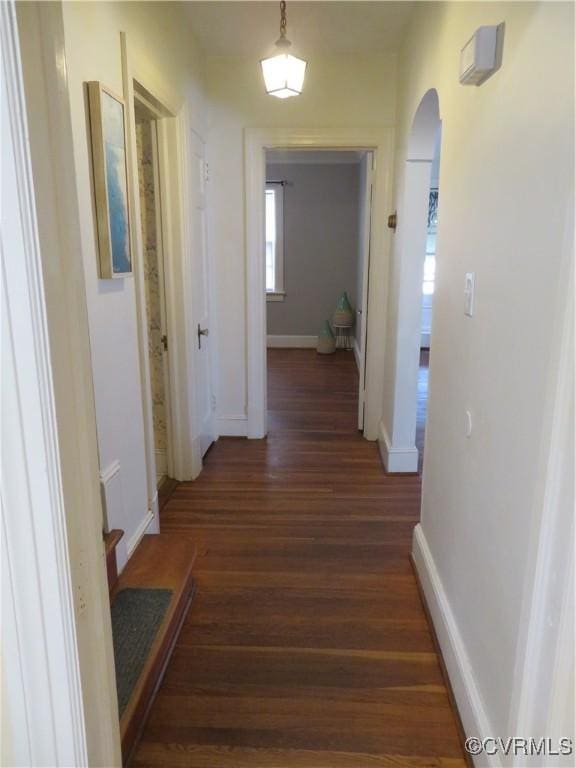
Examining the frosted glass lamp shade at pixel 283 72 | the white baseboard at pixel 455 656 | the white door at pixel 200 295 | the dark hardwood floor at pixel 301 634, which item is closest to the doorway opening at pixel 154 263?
the white door at pixel 200 295

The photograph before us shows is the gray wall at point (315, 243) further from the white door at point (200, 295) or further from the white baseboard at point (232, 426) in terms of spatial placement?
the white door at point (200, 295)

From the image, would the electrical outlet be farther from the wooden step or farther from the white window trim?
the white window trim

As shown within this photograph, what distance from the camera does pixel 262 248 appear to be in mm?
3764

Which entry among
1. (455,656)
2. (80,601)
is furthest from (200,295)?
(80,601)

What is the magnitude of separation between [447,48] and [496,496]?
1.66 meters

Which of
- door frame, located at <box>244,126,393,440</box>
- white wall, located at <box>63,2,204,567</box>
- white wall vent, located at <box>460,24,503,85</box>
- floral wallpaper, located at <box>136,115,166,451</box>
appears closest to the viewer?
white wall vent, located at <box>460,24,503,85</box>

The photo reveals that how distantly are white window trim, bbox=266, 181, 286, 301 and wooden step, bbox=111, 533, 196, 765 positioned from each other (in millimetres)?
5655

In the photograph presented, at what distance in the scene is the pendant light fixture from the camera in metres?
2.48

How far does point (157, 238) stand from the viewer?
9.62 ft

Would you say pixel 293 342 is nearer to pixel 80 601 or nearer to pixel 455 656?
pixel 455 656

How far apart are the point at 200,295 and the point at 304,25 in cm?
168

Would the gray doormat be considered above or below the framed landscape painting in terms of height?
below

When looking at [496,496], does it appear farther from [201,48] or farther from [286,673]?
[201,48]

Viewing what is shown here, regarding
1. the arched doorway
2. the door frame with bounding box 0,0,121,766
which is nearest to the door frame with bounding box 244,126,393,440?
the arched doorway
